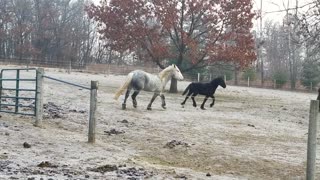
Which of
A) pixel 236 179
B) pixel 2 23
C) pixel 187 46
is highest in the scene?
pixel 2 23

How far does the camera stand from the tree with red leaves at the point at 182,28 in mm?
26734

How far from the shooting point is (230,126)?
43.5 feet

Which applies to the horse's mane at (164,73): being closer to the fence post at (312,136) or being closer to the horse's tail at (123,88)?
the horse's tail at (123,88)

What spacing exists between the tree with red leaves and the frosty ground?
12.8m

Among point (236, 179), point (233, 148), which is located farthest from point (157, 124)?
point (236, 179)

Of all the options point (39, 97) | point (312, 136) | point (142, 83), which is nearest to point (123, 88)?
point (142, 83)

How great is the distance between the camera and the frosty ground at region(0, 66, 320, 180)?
6.76m

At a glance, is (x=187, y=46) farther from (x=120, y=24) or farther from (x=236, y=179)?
(x=236, y=179)

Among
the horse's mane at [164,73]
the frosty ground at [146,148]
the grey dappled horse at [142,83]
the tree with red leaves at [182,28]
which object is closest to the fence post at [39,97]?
the frosty ground at [146,148]

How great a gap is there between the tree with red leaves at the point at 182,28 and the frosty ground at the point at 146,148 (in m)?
12.8

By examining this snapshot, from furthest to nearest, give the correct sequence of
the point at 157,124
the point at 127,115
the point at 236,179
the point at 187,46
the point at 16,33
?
the point at 16,33
the point at 187,46
the point at 127,115
the point at 157,124
the point at 236,179

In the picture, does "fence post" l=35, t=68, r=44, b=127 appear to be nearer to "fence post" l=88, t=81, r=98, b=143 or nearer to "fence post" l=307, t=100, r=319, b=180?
"fence post" l=88, t=81, r=98, b=143

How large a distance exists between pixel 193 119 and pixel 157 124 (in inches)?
76.6

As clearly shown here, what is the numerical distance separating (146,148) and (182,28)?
19.5 m
